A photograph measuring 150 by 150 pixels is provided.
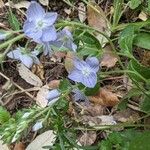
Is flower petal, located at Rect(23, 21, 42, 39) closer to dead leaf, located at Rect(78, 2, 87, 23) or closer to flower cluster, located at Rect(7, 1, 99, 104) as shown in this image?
flower cluster, located at Rect(7, 1, 99, 104)

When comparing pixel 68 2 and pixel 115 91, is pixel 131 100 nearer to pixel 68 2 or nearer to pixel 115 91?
pixel 115 91

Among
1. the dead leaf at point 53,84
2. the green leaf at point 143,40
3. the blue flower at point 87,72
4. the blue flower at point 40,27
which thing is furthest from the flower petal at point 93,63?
the dead leaf at point 53,84

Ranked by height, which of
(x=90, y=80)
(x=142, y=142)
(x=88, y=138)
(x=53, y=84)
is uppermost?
(x=90, y=80)

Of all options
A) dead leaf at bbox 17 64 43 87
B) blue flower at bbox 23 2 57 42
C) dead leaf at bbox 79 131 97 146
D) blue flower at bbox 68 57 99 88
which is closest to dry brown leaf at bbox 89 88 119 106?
dead leaf at bbox 79 131 97 146

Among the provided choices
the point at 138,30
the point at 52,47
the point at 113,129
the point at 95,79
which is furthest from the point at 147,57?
the point at 52,47

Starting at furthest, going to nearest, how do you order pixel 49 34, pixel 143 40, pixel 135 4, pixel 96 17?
pixel 96 17 → pixel 135 4 → pixel 143 40 → pixel 49 34

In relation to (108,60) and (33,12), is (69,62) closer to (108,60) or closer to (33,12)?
(108,60)

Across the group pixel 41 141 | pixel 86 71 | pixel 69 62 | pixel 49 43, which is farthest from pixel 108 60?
pixel 49 43
